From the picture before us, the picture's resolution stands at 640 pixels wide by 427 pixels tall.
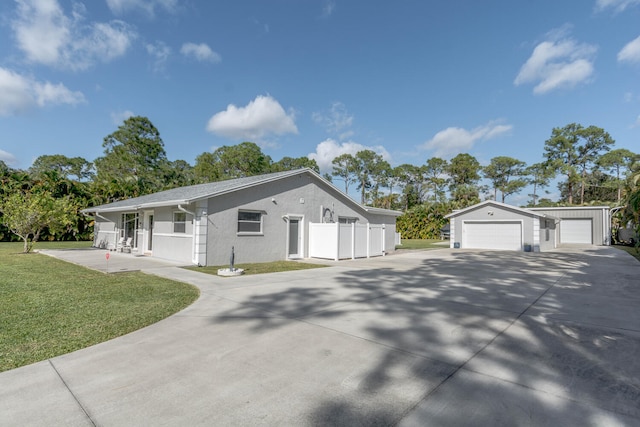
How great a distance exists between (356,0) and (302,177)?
26.5 feet

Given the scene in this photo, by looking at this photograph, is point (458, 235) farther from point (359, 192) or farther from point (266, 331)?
point (359, 192)

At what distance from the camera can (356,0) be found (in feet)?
44.6

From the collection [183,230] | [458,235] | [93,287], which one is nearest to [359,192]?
[458,235]

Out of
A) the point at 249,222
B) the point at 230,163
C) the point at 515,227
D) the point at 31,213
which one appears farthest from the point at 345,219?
the point at 230,163

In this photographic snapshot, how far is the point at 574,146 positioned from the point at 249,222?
50934 millimetres

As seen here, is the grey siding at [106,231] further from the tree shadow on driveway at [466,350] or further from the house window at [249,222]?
the tree shadow on driveway at [466,350]

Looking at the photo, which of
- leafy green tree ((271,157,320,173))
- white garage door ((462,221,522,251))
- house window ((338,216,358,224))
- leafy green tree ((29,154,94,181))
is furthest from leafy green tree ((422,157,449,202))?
leafy green tree ((29,154,94,181))

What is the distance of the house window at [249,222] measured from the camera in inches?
505

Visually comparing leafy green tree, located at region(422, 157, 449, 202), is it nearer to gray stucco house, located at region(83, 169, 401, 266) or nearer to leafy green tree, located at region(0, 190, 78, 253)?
gray stucco house, located at region(83, 169, 401, 266)

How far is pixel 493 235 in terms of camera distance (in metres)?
22.6

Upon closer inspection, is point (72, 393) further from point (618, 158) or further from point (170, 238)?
point (618, 158)

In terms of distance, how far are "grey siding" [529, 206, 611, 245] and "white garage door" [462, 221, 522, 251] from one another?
9.24 metres

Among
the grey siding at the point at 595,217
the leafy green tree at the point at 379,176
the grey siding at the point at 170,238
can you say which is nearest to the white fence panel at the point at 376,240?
the grey siding at the point at 170,238

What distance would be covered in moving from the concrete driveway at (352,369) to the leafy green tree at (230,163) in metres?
38.6
